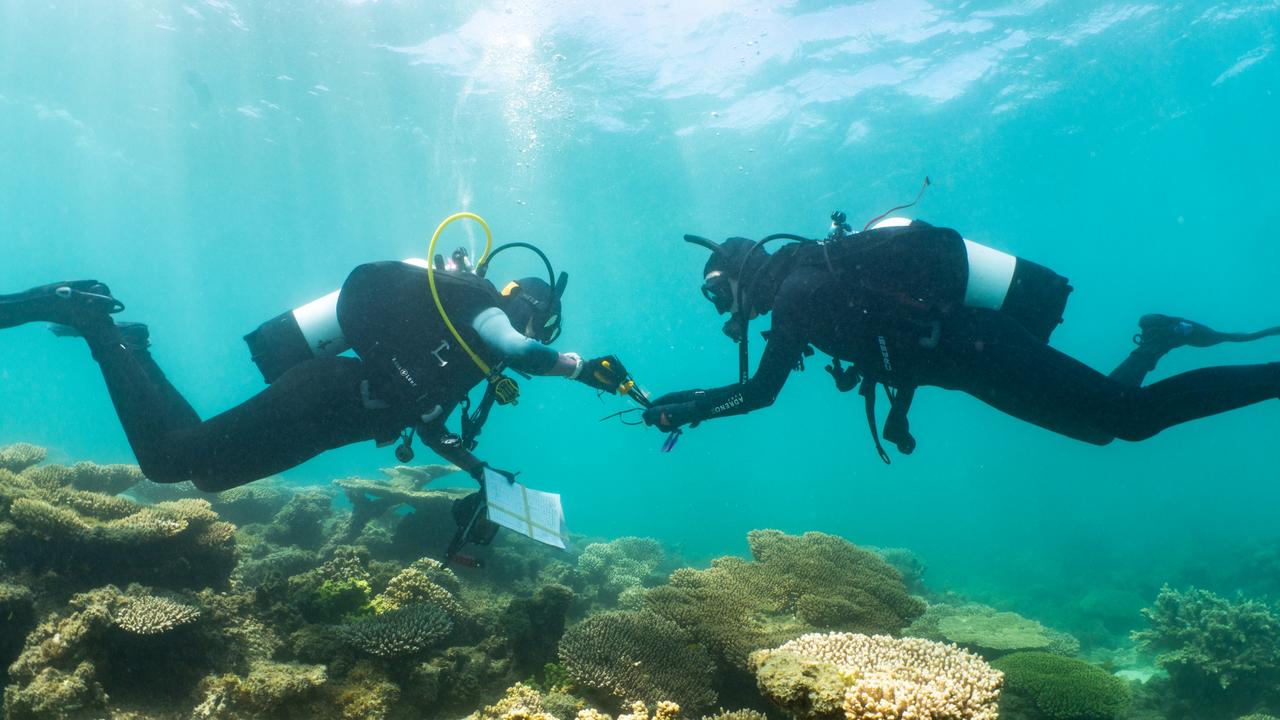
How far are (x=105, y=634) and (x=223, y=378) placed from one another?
673ft

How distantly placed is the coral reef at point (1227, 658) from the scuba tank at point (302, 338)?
1126cm

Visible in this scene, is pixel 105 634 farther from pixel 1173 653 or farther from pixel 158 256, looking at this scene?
pixel 158 256

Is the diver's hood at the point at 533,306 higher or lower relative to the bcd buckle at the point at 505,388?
higher

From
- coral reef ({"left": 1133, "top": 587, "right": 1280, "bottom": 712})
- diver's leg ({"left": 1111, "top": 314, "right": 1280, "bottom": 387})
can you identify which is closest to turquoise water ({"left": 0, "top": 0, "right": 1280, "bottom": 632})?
coral reef ({"left": 1133, "top": 587, "right": 1280, "bottom": 712})

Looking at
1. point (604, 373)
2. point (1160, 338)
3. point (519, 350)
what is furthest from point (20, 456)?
point (1160, 338)

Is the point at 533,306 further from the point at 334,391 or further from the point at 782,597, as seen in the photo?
the point at 782,597

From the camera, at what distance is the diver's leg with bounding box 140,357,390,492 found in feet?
16.1

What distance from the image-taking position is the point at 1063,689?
5238mm

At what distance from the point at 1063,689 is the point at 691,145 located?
110 ft

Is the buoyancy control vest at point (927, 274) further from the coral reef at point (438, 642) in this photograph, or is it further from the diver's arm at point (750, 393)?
the coral reef at point (438, 642)

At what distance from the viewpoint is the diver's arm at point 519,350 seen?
4.72 m

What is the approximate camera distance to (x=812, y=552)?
6293 millimetres

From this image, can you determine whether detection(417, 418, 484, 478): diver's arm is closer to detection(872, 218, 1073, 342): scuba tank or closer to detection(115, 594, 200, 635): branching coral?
detection(115, 594, 200, 635): branching coral

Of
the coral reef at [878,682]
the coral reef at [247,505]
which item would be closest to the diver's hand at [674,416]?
the coral reef at [878,682]
